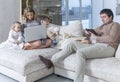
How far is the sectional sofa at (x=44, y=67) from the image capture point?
2363 mm

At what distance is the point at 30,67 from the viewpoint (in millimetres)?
2699

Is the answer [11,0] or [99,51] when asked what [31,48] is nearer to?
[99,51]

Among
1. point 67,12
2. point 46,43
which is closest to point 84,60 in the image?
point 46,43

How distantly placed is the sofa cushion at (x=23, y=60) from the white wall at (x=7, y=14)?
62.7 inches

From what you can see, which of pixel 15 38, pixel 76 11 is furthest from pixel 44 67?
pixel 76 11

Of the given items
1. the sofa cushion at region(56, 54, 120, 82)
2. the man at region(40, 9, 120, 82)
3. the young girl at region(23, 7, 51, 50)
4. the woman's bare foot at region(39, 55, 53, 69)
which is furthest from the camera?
the young girl at region(23, 7, 51, 50)

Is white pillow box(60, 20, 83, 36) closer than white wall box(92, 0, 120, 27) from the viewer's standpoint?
Yes

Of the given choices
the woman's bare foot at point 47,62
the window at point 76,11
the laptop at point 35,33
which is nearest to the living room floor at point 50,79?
the woman's bare foot at point 47,62

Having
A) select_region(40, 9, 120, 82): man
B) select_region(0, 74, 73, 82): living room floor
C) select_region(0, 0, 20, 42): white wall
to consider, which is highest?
select_region(0, 0, 20, 42): white wall

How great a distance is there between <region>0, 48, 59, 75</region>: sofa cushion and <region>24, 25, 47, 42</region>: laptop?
0.26 meters

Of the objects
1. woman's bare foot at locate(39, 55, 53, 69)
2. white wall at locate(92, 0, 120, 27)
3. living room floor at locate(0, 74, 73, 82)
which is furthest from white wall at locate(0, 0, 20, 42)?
white wall at locate(92, 0, 120, 27)

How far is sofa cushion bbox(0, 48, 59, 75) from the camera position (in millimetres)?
2662

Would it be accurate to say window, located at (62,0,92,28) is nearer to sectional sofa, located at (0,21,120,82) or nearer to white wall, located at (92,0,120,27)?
white wall, located at (92,0,120,27)

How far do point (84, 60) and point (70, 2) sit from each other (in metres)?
4.84
